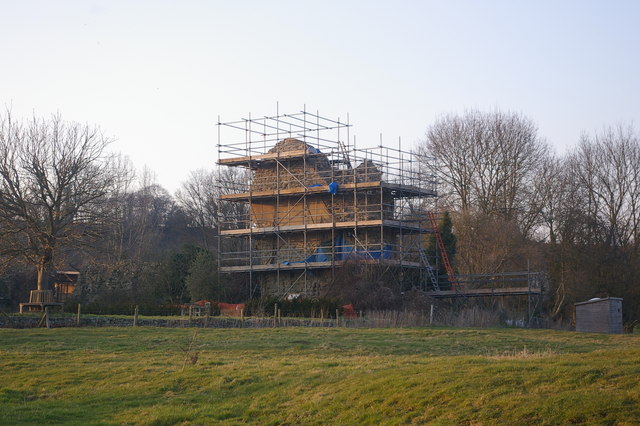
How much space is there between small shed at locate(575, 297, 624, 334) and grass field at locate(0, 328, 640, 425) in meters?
8.29

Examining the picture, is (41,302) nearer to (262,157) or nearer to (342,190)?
(262,157)

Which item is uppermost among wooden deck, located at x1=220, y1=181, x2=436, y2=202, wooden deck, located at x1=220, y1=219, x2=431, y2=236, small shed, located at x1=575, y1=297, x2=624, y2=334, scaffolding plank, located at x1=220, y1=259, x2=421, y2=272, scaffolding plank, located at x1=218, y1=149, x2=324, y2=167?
scaffolding plank, located at x1=218, y1=149, x2=324, y2=167

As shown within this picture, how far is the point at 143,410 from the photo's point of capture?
19.4 m

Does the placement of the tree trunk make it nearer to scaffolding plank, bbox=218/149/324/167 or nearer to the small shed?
scaffolding plank, bbox=218/149/324/167

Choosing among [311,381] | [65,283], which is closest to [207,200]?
[65,283]

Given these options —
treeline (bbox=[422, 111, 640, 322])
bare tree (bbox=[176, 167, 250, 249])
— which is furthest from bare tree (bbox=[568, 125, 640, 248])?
bare tree (bbox=[176, 167, 250, 249])

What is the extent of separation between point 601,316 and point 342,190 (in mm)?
17783

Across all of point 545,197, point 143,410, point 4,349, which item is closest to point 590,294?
point 545,197

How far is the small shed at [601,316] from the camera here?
4069 cm

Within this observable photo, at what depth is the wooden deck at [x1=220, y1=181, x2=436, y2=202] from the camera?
170 ft

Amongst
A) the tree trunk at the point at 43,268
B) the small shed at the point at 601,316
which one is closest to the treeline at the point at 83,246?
the tree trunk at the point at 43,268

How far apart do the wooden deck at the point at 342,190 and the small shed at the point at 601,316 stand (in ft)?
47.7

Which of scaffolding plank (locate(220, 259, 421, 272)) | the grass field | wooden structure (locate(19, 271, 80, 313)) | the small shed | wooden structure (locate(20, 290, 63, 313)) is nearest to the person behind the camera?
the grass field

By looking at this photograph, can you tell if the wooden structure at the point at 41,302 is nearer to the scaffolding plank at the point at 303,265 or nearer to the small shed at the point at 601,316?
the scaffolding plank at the point at 303,265
